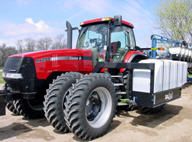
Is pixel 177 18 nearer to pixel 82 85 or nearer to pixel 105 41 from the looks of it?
pixel 105 41

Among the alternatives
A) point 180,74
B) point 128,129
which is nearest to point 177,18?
point 180,74

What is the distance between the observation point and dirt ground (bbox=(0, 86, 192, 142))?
4117 mm

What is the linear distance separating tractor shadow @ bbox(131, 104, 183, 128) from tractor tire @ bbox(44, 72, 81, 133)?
1.62 metres

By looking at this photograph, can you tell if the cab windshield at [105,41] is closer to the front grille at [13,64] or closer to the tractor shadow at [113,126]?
the tractor shadow at [113,126]

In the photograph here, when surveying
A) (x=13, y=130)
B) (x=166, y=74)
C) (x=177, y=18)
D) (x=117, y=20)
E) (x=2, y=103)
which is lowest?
(x=13, y=130)

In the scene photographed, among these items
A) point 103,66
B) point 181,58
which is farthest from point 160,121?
point 181,58

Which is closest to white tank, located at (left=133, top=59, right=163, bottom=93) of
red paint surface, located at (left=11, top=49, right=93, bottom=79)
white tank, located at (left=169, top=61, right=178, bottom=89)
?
white tank, located at (left=169, top=61, right=178, bottom=89)

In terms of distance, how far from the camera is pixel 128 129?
180 inches

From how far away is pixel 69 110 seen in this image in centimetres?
386

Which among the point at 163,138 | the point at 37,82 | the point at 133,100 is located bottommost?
the point at 163,138

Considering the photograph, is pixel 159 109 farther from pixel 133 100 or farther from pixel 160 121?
pixel 133 100

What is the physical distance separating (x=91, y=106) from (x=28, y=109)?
1.65 m

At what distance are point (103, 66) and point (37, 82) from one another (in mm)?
1537

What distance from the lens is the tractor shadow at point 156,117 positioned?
5.03m
